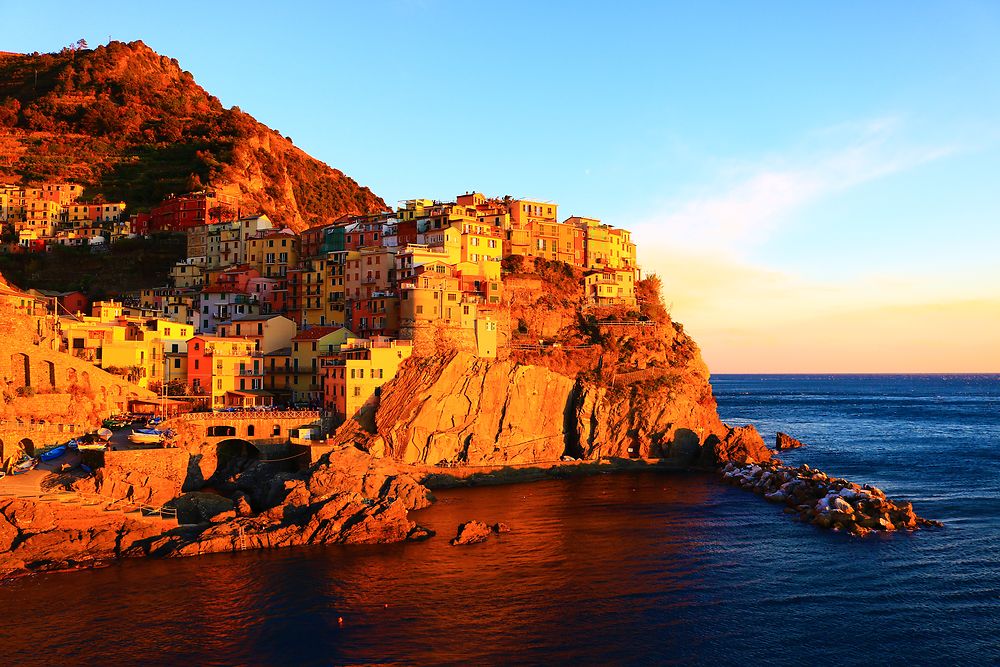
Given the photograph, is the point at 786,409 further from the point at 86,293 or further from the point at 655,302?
the point at 86,293

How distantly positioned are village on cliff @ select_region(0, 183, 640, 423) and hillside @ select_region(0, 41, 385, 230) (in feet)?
54.7

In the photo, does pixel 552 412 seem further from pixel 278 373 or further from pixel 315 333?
pixel 278 373

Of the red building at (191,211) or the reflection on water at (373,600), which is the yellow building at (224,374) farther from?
the red building at (191,211)

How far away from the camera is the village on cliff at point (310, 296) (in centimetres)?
7456

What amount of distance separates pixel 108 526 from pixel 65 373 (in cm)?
2294

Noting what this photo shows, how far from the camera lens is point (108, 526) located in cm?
4797

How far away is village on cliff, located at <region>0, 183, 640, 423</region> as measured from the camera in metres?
74.6

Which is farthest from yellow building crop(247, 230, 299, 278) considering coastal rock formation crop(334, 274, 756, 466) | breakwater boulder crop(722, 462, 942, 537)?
breakwater boulder crop(722, 462, 942, 537)

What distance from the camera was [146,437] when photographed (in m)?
58.3

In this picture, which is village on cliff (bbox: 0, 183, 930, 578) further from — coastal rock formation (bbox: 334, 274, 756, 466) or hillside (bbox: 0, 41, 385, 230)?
hillside (bbox: 0, 41, 385, 230)

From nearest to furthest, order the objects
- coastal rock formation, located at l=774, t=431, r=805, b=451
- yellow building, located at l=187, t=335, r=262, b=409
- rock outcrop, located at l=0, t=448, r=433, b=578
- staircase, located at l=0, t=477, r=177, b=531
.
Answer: rock outcrop, located at l=0, t=448, r=433, b=578 < staircase, located at l=0, t=477, r=177, b=531 < yellow building, located at l=187, t=335, r=262, b=409 < coastal rock formation, located at l=774, t=431, r=805, b=451

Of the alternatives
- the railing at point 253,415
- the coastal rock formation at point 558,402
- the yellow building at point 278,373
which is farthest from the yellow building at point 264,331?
the coastal rock formation at point 558,402

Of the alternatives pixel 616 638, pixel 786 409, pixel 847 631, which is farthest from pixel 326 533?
pixel 786 409

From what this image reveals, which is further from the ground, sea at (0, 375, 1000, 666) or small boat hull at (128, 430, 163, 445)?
small boat hull at (128, 430, 163, 445)
